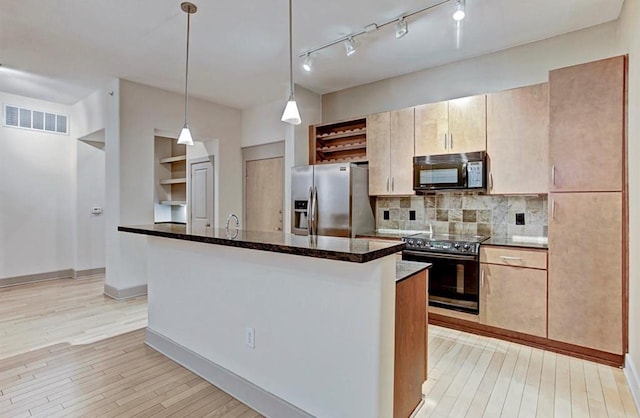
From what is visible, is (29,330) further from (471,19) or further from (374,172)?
(471,19)

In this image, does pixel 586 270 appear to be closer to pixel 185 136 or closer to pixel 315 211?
pixel 315 211

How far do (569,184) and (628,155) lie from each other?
0.40m

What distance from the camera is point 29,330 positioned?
10.9ft

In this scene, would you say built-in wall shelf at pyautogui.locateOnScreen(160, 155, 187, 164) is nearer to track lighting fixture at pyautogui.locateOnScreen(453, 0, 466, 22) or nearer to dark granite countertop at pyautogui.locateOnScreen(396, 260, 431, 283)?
track lighting fixture at pyautogui.locateOnScreen(453, 0, 466, 22)

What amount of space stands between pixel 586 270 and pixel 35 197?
277 inches

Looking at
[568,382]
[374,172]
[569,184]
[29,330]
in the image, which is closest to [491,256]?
[569,184]

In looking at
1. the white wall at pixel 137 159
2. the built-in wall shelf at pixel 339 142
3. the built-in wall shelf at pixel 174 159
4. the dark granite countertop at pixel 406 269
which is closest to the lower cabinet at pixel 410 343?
the dark granite countertop at pixel 406 269

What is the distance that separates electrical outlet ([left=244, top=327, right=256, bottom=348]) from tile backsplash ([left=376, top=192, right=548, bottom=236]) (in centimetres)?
263

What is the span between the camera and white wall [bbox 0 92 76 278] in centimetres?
496

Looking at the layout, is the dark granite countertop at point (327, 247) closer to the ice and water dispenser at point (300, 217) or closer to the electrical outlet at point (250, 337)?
the electrical outlet at point (250, 337)

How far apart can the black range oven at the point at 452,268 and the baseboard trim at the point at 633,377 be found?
1.05 m

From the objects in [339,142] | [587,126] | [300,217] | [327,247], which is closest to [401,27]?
[587,126]

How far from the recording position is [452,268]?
3260mm

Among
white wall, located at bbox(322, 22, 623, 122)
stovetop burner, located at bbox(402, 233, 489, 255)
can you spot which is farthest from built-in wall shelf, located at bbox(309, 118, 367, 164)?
stovetop burner, located at bbox(402, 233, 489, 255)
